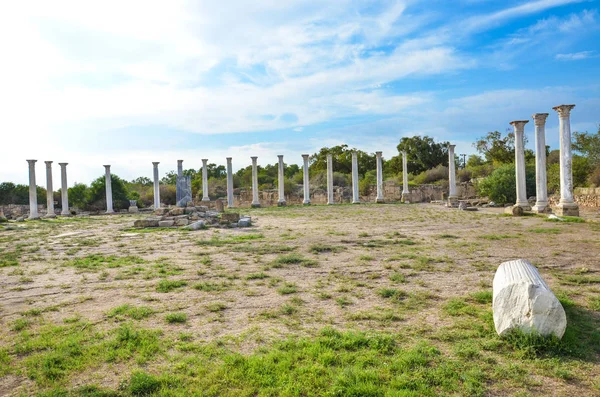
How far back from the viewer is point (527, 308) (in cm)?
411

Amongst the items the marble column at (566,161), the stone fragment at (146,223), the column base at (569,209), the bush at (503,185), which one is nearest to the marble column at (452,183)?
the bush at (503,185)

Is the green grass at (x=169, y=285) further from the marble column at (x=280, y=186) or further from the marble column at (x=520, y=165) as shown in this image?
the marble column at (x=280, y=186)

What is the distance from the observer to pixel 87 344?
15.0ft

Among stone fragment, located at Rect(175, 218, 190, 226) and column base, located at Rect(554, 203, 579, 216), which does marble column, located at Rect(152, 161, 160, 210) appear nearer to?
stone fragment, located at Rect(175, 218, 190, 226)

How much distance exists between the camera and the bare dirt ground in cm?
392

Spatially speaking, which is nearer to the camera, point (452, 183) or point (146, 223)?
point (146, 223)

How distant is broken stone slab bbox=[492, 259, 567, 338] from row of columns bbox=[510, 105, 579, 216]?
15468mm

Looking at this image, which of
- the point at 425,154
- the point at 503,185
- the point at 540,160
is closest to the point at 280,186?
the point at 503,185

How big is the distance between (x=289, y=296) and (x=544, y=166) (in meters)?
17.6

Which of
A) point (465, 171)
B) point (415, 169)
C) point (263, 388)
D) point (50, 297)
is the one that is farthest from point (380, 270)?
point (415, 169)

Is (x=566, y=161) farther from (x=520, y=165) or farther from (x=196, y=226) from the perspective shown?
(x=196, y=226)

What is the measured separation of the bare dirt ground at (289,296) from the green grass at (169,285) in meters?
0.02

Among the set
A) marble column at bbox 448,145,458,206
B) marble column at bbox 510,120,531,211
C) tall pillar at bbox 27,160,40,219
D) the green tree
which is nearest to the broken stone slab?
marble column at bbox 510,120,531,211

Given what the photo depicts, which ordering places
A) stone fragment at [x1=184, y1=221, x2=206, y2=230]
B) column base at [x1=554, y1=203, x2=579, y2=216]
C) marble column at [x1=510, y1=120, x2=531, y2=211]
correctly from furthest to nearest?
marble column at [x1=510, y1=120, x2=531, y2=211] → stone fragment at [x1=184, y1=221, x2=206, y2=230] → column base at [x1=554, y1=203, x2=579, y2=216]
